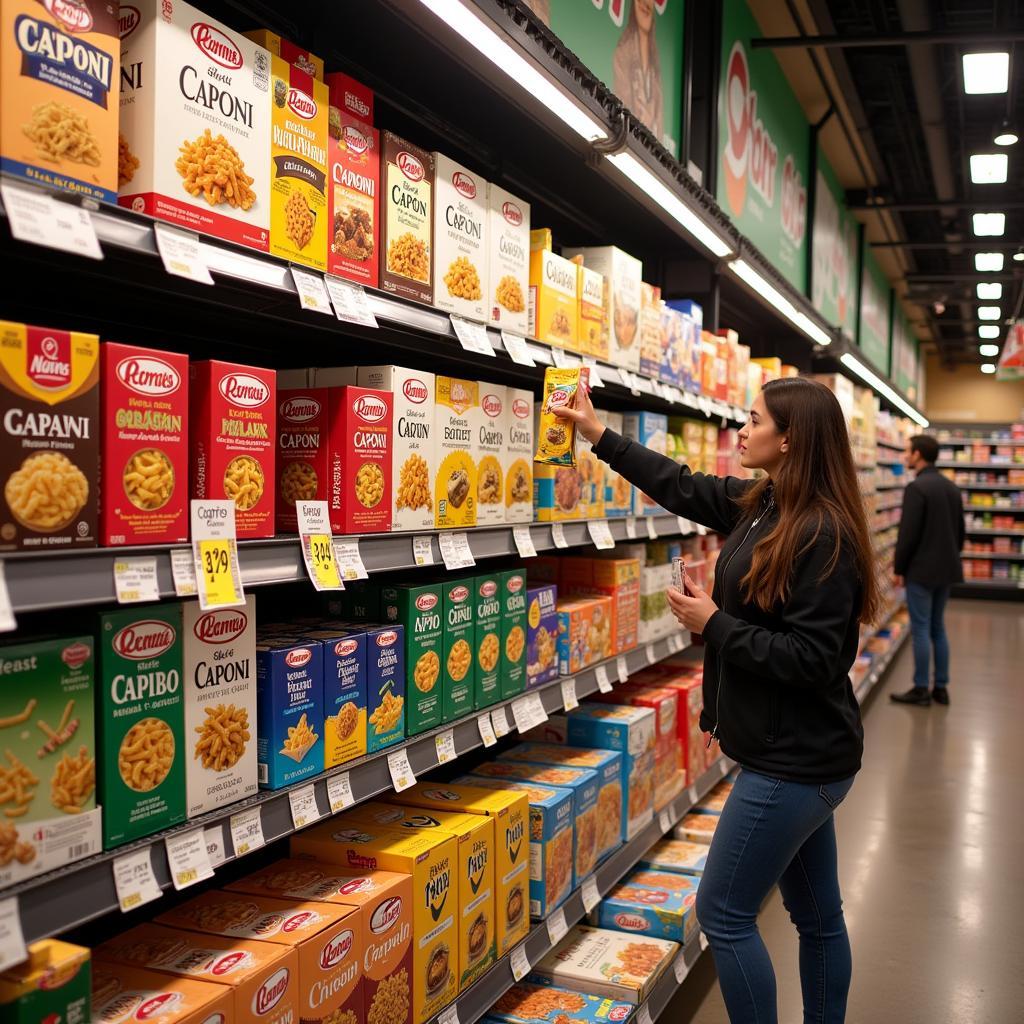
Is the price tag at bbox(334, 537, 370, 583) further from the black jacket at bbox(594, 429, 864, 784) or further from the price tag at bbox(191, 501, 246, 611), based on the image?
the black jacket at bbox(594, 429, 864, 784)

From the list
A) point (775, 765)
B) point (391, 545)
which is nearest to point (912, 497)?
point (775, 765)

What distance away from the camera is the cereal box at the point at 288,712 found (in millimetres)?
1741

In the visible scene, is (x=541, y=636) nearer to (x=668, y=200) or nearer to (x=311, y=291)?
(x=311, y=291)

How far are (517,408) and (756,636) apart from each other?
89 centimetres

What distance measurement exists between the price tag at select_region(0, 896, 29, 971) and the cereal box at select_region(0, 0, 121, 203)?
0.89 metres

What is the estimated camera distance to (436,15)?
1.94 meters

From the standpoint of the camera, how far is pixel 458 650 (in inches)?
93.0

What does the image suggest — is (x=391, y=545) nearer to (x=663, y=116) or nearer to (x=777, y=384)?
(x=777, y=384)

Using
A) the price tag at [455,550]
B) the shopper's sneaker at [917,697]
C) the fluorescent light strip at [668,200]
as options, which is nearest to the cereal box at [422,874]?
the price tag at [455,550]

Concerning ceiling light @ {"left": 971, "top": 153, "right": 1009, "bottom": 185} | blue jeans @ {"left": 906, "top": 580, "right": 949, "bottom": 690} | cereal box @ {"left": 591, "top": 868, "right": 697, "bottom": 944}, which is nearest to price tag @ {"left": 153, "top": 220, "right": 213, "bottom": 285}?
A: cereal box @ {"left": 591, "top": 868, "right": 697, "bottom": 944}

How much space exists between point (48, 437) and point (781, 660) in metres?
1.57

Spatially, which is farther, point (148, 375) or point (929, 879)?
point (929, 879)

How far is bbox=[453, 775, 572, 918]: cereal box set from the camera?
261 centimetres

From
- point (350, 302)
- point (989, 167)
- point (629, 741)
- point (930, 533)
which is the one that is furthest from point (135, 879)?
point (989, 167)
